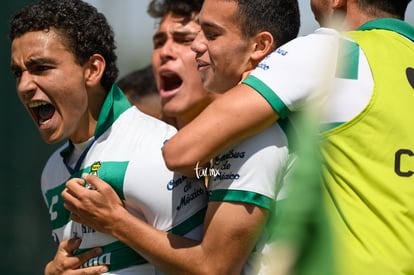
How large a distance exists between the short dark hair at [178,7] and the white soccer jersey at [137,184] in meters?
1.29

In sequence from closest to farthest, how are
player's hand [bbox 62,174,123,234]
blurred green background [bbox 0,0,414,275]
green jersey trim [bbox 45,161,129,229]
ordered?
player's hand [bbox 62,174,123,234], green jersey trim [bbox 45,161,129,229], blurred green background [bbox 0,0,414,275]

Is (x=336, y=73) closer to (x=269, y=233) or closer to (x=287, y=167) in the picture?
(x=287, y=167)

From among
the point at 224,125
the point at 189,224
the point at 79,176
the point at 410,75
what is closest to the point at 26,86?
the point at 79,176

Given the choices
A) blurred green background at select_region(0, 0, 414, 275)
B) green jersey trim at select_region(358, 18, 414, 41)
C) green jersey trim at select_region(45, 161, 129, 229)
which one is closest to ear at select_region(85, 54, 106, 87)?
green jersey trim at select_region(45, 161, 129, 229)

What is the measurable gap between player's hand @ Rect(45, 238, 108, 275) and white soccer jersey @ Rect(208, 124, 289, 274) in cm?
72

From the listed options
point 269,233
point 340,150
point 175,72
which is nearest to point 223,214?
point 269,233

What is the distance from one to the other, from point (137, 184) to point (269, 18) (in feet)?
2.70

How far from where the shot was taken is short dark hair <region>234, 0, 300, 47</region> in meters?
3.43

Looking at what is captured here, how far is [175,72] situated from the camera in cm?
478

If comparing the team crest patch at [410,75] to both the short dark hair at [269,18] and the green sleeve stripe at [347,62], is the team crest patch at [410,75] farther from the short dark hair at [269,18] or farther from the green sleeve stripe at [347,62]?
the short dark hair at [269,18]

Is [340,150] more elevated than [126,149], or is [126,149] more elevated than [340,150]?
[340,150]

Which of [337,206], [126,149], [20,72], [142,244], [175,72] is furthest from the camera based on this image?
[175,72]

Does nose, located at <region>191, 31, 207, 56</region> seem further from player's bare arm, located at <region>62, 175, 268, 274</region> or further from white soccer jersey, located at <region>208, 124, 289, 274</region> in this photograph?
player's bare arm, located at <region>62, 175, 268, 274</region>

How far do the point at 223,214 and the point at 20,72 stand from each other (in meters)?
1.36
